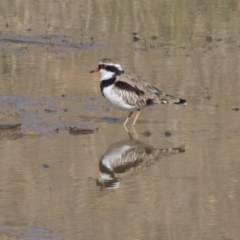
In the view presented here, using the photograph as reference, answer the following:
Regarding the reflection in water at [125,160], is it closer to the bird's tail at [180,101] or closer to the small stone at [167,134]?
the small stone at [167,134]

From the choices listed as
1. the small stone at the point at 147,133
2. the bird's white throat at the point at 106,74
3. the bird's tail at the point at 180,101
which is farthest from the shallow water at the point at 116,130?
the bird's white throat at the point at 106,74

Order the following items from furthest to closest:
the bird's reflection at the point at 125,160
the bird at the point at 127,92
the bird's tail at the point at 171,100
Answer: the bird's tail at the point at 171,100 → the bird at the point at 127,92 → the bird's reflection at the point at 125,160

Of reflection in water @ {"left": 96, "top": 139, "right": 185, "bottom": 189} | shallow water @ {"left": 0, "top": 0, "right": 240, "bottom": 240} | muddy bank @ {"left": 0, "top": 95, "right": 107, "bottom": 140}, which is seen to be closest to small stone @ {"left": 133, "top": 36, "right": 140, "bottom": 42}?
shallow water @ {"left": 0, "top": 0, "right": 240, "bottom": 240}

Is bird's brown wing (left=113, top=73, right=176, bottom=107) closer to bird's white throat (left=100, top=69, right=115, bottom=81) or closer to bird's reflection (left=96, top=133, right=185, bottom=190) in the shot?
bird's white throat (left=100, top=69, right=115, bottom=81)

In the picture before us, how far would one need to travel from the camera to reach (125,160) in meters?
8.37

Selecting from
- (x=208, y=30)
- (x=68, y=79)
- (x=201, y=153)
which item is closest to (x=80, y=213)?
(x=201, y=153)

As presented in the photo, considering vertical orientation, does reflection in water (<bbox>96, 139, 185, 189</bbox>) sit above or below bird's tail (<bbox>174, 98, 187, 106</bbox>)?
below

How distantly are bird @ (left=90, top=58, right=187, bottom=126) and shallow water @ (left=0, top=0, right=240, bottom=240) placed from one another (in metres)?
0.20

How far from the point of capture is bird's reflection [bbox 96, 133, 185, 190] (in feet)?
25.5

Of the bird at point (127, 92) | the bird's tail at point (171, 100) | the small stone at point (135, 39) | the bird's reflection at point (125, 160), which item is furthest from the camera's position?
the small stone at point (135, 39)

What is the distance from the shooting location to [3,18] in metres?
15.7

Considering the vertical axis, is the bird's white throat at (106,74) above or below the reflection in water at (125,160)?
above

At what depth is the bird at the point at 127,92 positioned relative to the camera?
32.0ft

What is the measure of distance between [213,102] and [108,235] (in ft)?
15.0
